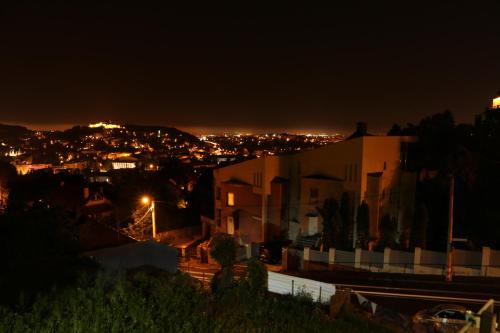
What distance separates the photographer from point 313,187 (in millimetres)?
22641

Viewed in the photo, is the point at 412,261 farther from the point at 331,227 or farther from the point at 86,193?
the point at 86,193

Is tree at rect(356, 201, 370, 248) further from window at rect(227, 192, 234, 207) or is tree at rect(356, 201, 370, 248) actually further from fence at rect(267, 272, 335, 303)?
window at rect(227, 192, 234, 207)

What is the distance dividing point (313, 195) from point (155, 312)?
18840 millimetres

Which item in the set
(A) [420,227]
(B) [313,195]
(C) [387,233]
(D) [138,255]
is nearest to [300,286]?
(D) [138,255]

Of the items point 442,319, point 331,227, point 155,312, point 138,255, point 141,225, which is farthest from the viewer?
point 141,225

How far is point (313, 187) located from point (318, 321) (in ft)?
57.5

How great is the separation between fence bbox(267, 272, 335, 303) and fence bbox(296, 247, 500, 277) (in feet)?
18.7

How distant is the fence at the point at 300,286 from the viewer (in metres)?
11.8

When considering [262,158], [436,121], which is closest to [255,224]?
[262,158]

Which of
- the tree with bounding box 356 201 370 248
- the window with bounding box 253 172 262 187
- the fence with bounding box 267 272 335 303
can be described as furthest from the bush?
the window with bounding box 253 172 262 187

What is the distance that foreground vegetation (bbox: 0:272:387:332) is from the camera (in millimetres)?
4074

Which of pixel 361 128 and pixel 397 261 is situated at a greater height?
pixel 361 128

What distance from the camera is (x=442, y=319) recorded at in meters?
10.7

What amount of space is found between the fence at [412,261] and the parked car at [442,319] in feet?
18.2
